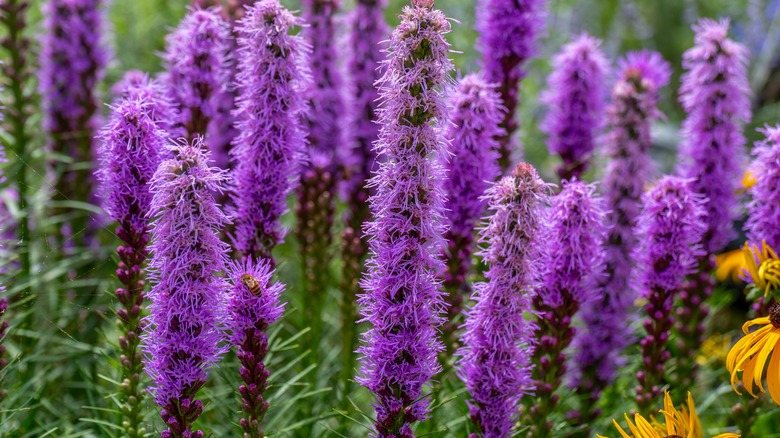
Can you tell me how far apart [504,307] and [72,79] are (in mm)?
2947

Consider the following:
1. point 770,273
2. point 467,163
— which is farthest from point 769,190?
point 467,163

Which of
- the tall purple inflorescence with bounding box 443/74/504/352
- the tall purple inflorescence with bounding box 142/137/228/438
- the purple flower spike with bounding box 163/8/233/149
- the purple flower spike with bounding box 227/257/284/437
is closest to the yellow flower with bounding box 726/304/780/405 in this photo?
the tall purple inflorescence with bounding box 443/74/504/352

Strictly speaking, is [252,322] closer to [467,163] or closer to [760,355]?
[467,163]

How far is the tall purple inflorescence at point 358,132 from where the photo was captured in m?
3.68

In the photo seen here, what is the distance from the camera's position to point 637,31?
8.15 meters

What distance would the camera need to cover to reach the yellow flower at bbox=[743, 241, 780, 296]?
8.89ft

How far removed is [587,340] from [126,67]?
4457mm

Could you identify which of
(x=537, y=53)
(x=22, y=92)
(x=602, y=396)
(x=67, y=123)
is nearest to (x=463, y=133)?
(x=537, y=53)

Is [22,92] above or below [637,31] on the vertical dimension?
below

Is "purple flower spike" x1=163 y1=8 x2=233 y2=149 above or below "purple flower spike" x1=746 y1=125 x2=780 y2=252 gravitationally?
above

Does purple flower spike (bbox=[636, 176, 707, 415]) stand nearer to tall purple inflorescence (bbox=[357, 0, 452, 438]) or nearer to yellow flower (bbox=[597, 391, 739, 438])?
yellow flower (bbox=[597, 391, 739, 438])

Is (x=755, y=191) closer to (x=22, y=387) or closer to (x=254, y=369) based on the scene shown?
(x=254, y=369)

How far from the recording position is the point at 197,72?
2.97 meters

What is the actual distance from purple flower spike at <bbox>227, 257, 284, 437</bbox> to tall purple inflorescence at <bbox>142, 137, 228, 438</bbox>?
5 cm
